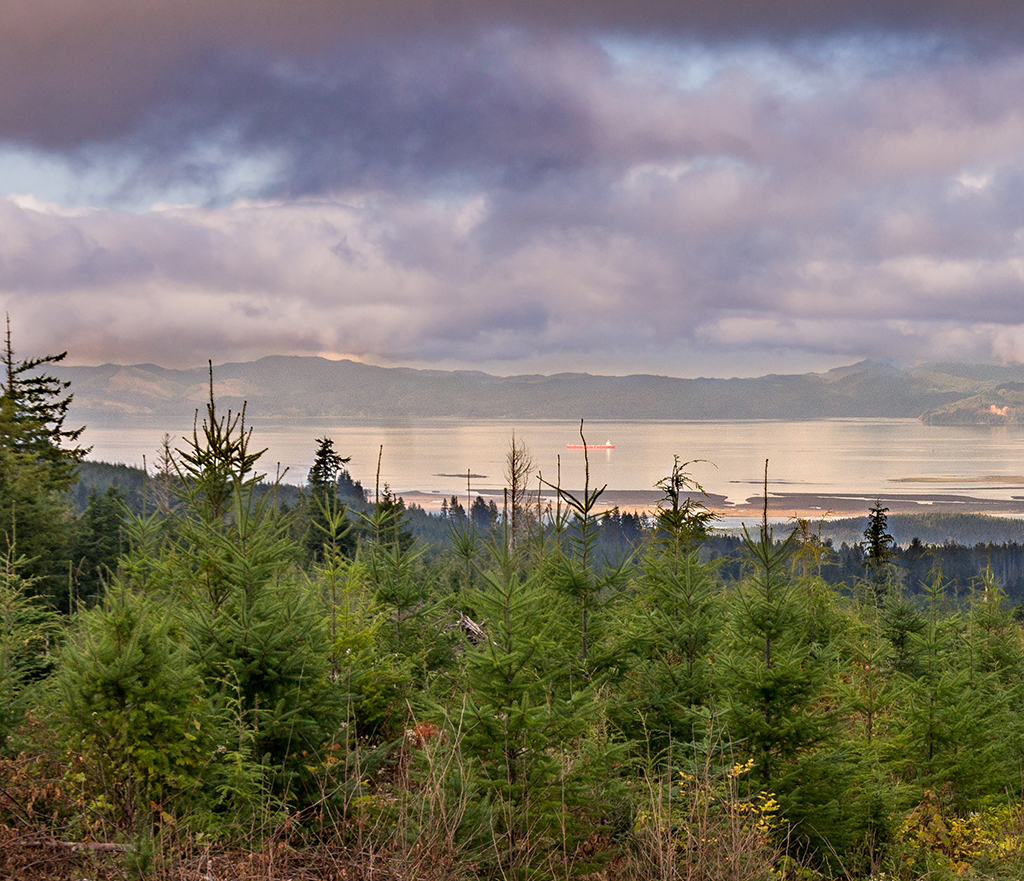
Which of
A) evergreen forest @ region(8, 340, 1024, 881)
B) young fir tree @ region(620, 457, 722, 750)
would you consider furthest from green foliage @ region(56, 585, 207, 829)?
young fir tree @ region(620, 457, 722, 750)

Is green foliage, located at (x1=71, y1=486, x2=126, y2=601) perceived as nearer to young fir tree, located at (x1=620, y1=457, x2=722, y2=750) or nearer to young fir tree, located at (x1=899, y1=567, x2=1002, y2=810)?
young fir tree, located at (x1=620, y1=457, x2=722, y2=750)

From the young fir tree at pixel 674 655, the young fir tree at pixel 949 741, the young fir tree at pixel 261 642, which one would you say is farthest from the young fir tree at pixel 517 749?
the young fir tree at pixel 949 741

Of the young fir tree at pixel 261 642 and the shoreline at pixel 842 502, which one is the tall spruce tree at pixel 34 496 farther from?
the shoreline at pixel 842 502

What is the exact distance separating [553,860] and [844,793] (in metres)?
3.71

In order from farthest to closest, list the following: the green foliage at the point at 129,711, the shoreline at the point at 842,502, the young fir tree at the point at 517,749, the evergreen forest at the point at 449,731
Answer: the shoreline at the point at 842,502
the young fir tree at the point at 517,749
the evergreen forest at the point at 449,731
the green foliage at the point at 129,711

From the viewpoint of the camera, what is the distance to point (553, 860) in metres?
6.22

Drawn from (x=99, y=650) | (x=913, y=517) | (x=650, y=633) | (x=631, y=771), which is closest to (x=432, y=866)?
(x=99, y=650)

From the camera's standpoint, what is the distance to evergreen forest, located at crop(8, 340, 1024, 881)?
18.4 ft

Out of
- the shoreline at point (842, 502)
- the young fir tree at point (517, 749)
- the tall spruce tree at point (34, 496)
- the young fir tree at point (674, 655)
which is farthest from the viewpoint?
the shoreline at point (842, 502)

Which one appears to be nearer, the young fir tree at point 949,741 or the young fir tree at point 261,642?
→ the young fir tree at point 261,642

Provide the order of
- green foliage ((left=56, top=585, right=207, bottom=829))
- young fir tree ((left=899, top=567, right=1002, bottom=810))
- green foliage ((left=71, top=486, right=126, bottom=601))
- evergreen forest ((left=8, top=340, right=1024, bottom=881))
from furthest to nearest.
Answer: green foliage ((left=71, top=486, right=126, bottom=601)) < young fir tree ((left=899, top=567, right=1002, bottom=810)) < evergreen forest ((left=8, top=340, right=1024, bottom=881)) < green foliage ((left=56, top=585, right=207, bottom=829))

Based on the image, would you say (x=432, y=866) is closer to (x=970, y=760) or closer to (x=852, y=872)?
(x=852, y=872)

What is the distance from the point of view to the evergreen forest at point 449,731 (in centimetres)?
561

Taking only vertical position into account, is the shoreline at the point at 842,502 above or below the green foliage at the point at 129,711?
below
